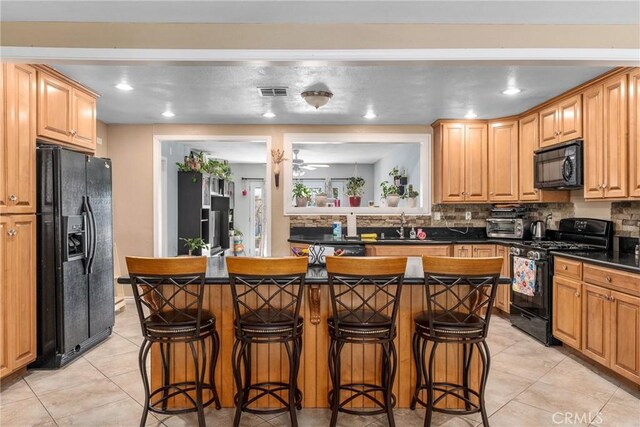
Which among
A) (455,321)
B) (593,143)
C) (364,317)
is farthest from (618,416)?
(593,143)

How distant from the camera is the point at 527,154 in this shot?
4.78m

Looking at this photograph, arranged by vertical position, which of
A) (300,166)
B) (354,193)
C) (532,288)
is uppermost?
(300,166)

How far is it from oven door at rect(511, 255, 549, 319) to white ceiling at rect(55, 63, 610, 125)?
1707 mm

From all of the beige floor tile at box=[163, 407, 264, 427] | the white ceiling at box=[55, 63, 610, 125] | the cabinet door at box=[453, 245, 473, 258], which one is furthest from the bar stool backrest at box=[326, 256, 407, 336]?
the cabinet door at box=[453, 245, 473, 258]

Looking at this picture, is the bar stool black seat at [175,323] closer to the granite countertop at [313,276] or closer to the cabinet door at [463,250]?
the granite countertop at [313,276]

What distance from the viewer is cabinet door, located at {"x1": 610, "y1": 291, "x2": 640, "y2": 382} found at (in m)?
2.76

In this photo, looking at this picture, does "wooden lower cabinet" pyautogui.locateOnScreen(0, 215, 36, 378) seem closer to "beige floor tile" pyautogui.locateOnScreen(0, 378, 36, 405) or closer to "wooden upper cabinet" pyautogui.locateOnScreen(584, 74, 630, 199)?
"beige floor tile" pyautogui.locateOnScreen(0, 378, 36, 405)

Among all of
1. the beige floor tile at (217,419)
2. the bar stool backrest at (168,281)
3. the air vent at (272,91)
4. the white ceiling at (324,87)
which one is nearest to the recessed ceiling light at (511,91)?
the white ceiling at (324,87)

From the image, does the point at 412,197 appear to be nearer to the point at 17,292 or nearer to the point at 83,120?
the point at 83,120

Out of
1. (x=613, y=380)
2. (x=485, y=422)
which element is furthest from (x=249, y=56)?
(x=613, y=380)

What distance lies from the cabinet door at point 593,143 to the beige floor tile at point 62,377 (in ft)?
14.7

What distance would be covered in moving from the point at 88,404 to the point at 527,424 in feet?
9.20

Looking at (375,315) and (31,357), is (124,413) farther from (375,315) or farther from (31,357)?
(375,315)

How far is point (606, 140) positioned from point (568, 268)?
3.79ft
